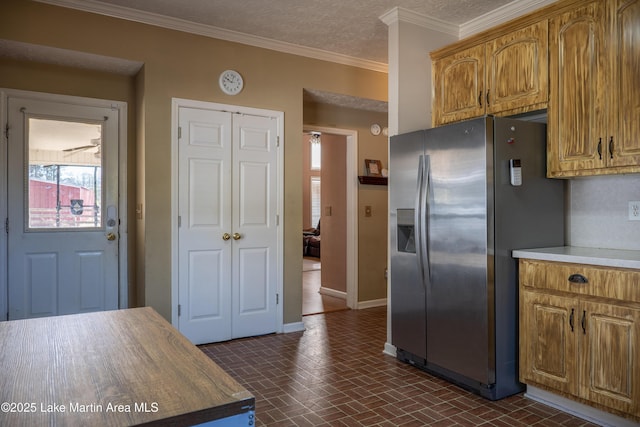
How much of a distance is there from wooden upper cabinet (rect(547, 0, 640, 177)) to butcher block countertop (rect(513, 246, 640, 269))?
48 cm

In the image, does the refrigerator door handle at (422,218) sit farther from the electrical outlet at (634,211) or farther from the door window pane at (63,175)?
the door window pane at (63,175)

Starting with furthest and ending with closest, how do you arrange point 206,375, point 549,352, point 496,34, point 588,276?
point 496,34 < point 549,352 < point 588,276 < point 206,375

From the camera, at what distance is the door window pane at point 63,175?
144 inches

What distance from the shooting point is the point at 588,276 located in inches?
92.0

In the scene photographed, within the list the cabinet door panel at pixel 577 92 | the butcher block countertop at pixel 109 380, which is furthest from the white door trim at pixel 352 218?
the butcher block countertop at pixel 109 380

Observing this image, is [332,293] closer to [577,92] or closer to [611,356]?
[611,356]

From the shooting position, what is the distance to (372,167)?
5.36 metres

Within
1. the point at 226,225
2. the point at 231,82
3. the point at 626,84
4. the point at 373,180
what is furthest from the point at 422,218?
the point at 373,180

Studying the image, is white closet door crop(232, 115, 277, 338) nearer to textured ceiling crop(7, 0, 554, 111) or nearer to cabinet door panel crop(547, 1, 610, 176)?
textured ceiling crop(7, 0, 554, 111)

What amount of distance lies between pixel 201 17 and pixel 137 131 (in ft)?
3.83

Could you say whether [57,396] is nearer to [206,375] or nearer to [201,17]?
[206,375]

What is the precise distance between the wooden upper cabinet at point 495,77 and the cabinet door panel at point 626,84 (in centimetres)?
42

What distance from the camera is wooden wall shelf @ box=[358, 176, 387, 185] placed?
5.24m

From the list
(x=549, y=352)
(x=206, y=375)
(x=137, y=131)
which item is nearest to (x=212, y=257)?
(x=137, y=131)
